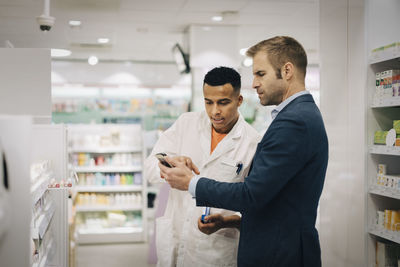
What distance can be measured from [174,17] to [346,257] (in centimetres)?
419

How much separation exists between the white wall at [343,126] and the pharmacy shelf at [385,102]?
0.47 feet

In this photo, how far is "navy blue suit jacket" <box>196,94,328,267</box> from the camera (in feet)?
5.97

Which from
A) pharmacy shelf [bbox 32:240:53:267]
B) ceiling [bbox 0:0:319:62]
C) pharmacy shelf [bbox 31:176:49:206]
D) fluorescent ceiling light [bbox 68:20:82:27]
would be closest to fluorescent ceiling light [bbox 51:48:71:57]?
ceiling [bbox 0:0:319:62]

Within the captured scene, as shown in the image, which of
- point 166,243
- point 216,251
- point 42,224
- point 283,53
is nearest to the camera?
point 283,53

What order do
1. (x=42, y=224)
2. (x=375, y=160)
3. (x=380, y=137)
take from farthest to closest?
(x=375, y=160)
(x=380, y=137)
(x=42, y=224)

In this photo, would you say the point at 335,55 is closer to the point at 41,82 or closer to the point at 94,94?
the point at 41,82

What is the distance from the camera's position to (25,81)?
3645 millimetres

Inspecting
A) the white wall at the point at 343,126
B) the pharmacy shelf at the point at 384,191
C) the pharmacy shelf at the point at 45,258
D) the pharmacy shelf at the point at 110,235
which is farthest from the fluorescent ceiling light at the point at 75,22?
the pharmacy shelf at the point at 384,191

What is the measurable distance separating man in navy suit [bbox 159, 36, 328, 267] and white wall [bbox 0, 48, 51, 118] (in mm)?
2008

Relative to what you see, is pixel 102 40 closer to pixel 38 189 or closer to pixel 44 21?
pixel 44 21

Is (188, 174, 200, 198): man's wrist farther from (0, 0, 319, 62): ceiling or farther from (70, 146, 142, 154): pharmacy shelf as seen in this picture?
(70, 146, 142, 154): pharmacy shelf

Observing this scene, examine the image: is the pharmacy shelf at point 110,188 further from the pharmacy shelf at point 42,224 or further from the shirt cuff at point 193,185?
the shirt cuff at point 193,185

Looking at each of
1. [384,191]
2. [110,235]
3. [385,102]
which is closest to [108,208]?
[110,235]

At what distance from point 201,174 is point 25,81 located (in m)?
2.03
